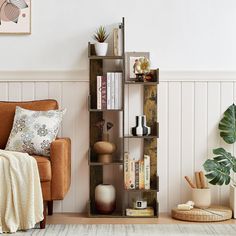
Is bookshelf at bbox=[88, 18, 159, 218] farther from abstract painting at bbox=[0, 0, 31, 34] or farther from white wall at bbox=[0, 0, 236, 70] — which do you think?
abstract painting at bbox=[0, 0, 31, 34]

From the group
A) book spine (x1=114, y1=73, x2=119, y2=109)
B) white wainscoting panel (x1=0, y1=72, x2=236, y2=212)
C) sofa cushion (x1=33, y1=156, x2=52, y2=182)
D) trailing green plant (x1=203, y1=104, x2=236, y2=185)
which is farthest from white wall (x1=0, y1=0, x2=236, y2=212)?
sofa cushion (x1=33, y1=156, x2=52, y2=182)

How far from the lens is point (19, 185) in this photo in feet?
13.8

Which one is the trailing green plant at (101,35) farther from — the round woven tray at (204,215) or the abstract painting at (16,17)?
the round woven tray at (204,215)

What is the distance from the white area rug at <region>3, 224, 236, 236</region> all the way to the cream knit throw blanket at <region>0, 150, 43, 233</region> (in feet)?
0.36

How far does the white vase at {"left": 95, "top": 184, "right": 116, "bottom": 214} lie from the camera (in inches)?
192

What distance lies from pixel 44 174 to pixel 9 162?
0.27m

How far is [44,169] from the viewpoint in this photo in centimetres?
428

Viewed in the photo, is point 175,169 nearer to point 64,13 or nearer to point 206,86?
point 206,86

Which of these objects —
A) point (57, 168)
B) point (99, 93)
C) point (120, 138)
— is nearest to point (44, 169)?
point (57, 168)

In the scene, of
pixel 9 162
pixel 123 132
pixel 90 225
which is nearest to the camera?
pixel 9 162

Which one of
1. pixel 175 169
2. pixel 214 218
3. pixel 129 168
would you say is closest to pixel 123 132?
pixel 129 168

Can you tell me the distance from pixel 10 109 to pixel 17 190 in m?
0.96

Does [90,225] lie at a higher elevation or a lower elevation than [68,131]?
lower

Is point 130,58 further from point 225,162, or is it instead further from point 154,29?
point 225,162
